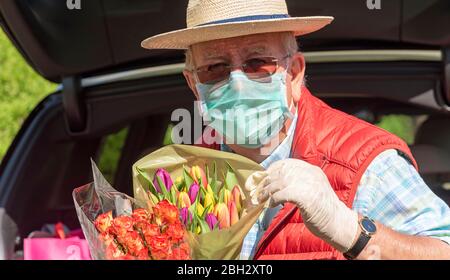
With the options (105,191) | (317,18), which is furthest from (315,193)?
(317,18)

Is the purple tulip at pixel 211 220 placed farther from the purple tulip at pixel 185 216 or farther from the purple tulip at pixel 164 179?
the purple tulip at pixel 164 179

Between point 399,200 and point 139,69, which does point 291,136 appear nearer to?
point 399,200

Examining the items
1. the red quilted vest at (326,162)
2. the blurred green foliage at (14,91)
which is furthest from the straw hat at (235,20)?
the blurred green foliage at (14,91)

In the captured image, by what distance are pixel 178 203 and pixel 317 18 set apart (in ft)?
2.22

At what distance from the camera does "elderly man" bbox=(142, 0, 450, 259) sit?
2.20m

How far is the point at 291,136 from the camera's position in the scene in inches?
95.7

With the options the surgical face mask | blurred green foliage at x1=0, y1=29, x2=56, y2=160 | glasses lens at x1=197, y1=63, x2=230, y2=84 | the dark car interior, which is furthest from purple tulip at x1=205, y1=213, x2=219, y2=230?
blurred green foliage at x1=0, y1=29, x2=56, y2=160

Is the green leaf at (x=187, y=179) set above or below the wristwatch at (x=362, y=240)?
above

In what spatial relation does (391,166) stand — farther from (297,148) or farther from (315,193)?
(315,193)

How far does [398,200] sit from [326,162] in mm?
196

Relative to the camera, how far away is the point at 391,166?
2.26 m

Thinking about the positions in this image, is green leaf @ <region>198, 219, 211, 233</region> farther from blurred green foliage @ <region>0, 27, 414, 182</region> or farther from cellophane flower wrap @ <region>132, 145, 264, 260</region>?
blurred green foliage @ <region>0, 27, 414, 182</region>

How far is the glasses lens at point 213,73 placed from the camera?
2379 millimetres

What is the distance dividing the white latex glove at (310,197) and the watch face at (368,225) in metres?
0.02
